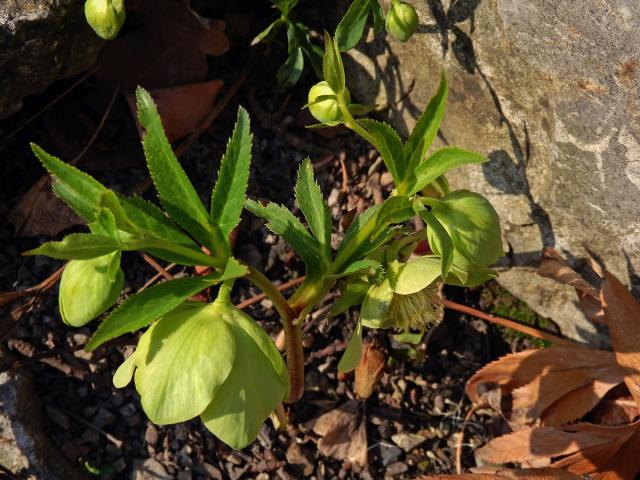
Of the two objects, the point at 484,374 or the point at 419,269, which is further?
the point at 484,374

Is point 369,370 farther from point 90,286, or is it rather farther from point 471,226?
point 90,286

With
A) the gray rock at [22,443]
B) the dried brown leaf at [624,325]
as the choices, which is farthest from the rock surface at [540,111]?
the gray rock at [22,443]

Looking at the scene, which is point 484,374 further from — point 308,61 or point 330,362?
point 308,61

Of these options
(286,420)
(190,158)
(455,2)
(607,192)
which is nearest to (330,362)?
(286,420)

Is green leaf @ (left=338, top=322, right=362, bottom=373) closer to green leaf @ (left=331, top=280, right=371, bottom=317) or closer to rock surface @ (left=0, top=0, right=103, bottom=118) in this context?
green leaf @ (left=331, top=280, right=371, bottom=317)

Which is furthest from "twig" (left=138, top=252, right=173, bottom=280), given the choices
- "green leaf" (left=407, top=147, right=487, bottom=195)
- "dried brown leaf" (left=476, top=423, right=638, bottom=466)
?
"dried brown leaf" (left=476, top=423, right=638, bottom=466)
